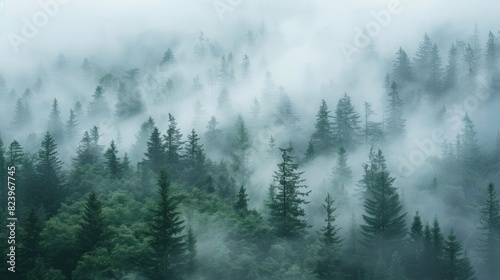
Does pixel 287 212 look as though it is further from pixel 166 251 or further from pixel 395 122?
pixel 395 122

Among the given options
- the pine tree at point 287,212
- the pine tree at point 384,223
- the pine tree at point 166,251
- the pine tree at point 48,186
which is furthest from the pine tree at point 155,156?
the pine tree at point 166,251

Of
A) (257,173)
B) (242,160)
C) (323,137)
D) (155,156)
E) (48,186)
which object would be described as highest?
(323,137)

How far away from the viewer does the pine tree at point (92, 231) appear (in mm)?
51406

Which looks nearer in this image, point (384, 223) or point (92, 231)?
point (92, 231)

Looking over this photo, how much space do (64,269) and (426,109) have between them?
99965 millimetres

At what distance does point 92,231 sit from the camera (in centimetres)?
5209

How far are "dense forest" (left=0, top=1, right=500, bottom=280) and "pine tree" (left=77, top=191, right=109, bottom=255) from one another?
119 millimetres

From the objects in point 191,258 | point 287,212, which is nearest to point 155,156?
point 287,212

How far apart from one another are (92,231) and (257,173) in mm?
42859

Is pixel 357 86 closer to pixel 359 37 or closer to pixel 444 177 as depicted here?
pixel 359 37

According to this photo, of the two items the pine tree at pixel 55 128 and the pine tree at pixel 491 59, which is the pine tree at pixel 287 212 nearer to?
the pine tree at pixel 55 128

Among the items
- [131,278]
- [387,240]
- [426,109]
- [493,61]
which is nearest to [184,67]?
[426,109]

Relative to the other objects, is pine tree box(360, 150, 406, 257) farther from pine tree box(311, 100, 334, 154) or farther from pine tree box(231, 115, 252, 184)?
pine tree box(311, 100, 334, 154)

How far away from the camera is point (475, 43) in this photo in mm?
150625
